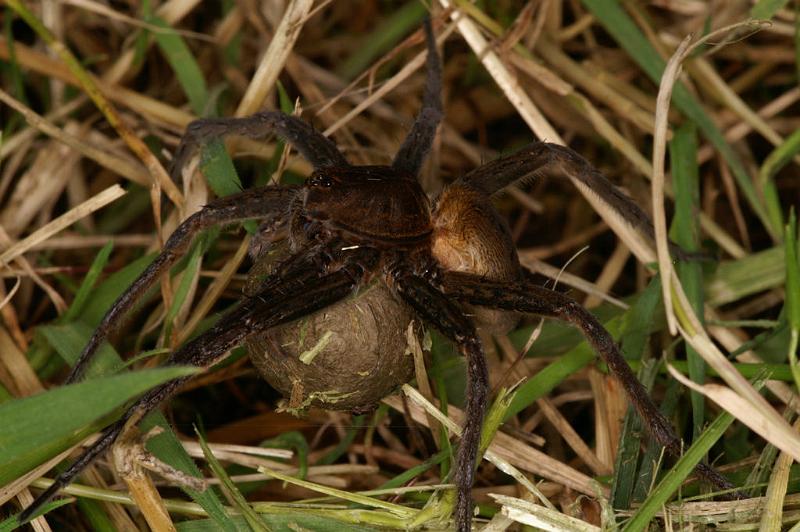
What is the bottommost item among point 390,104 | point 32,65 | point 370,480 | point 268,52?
point 370,480

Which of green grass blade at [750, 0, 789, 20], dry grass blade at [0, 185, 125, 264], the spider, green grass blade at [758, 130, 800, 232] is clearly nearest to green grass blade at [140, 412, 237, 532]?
the spider

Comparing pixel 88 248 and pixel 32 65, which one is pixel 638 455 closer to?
pixel 88 248

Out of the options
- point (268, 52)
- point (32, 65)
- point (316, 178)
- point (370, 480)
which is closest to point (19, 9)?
point (32, 65)

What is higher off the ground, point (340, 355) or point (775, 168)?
point (340, 355)

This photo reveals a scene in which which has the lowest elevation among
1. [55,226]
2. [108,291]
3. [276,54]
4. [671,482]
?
[671,482]

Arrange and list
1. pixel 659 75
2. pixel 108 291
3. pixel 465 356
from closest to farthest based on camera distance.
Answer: pixel 465 356, pixel 108 291, pixel 659 75

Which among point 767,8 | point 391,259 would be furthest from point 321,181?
point 767,8

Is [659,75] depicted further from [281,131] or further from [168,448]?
[168,448]
